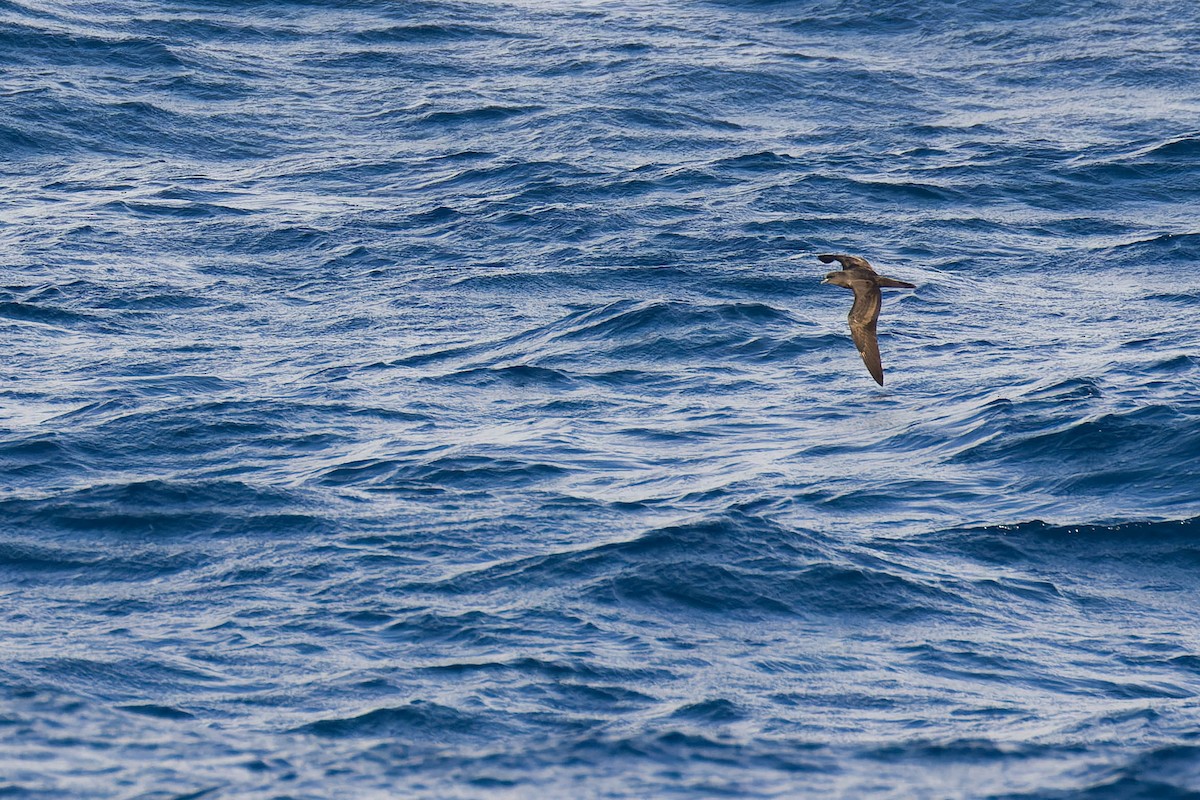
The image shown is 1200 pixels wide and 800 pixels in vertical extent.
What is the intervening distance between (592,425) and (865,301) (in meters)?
2.83

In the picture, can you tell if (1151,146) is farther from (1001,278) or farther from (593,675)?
(593,675)

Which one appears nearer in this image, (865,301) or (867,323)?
(867,323)

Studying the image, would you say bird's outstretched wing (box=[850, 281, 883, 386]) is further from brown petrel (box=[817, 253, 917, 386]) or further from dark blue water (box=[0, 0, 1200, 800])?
dark blue water (box=[0, 0, 1200, 800])

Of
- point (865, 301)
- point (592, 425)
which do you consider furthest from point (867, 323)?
point (592, 425)

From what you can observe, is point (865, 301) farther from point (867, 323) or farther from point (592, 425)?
point (592, 425)

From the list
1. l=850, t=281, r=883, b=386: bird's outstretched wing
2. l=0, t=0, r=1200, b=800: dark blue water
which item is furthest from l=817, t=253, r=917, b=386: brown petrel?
l=0, t=0, r=1200, b=800: dark blue water

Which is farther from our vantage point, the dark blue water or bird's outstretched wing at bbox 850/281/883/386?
bird's outstretched wing at bbox 850/281/883/386

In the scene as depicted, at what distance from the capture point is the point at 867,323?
1650 cm

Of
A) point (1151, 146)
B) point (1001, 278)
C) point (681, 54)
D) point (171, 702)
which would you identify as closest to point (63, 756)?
point (171, 702)

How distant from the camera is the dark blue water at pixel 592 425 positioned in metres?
11.5

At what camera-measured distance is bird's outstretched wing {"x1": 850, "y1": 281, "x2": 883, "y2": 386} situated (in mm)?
16281

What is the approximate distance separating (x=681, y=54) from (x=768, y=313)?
11.7m

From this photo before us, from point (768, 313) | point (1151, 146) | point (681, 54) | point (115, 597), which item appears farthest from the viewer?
point (681, 54)

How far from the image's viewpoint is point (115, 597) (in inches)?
518
